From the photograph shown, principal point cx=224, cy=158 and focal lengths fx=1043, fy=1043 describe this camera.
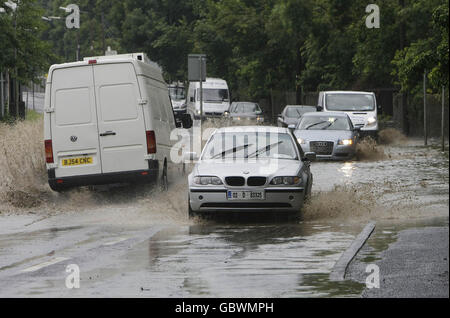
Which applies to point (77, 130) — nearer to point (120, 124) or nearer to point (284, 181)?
point (120, 124)

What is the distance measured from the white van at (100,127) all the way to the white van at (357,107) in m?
19.1

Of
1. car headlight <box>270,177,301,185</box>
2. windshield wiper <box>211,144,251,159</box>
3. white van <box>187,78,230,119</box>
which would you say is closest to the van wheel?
windshield wiper <box>211,144,251,159</box>

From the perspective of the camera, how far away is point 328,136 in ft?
96.4

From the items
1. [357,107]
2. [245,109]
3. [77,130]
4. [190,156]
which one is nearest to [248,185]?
[77,130]

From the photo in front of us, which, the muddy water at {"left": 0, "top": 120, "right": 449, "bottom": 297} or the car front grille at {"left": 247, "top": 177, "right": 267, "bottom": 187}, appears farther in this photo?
the car front grille at {"left": 247, "top": 177, "right": 267, "bottom": 187}

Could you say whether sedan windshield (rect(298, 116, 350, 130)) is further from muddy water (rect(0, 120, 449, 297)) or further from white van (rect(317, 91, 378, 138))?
muddy water (rect(0, 120, 449, 297))

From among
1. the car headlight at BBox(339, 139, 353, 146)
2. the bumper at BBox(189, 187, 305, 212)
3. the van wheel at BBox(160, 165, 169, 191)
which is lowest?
the car headlight at BBox(339, 139, 353, 146)

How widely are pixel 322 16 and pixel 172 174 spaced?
33.9m

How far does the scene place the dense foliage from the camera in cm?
3953

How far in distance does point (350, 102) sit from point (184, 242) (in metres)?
25.5

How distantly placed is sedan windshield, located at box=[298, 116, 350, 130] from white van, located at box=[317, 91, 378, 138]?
19.1 ft

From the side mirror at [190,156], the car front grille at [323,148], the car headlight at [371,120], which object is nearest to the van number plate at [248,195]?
the side mirror at [190,156]

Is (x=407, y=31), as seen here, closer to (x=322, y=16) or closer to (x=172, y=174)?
(x=322, y=16)

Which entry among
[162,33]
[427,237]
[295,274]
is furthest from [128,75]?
[162,33]
